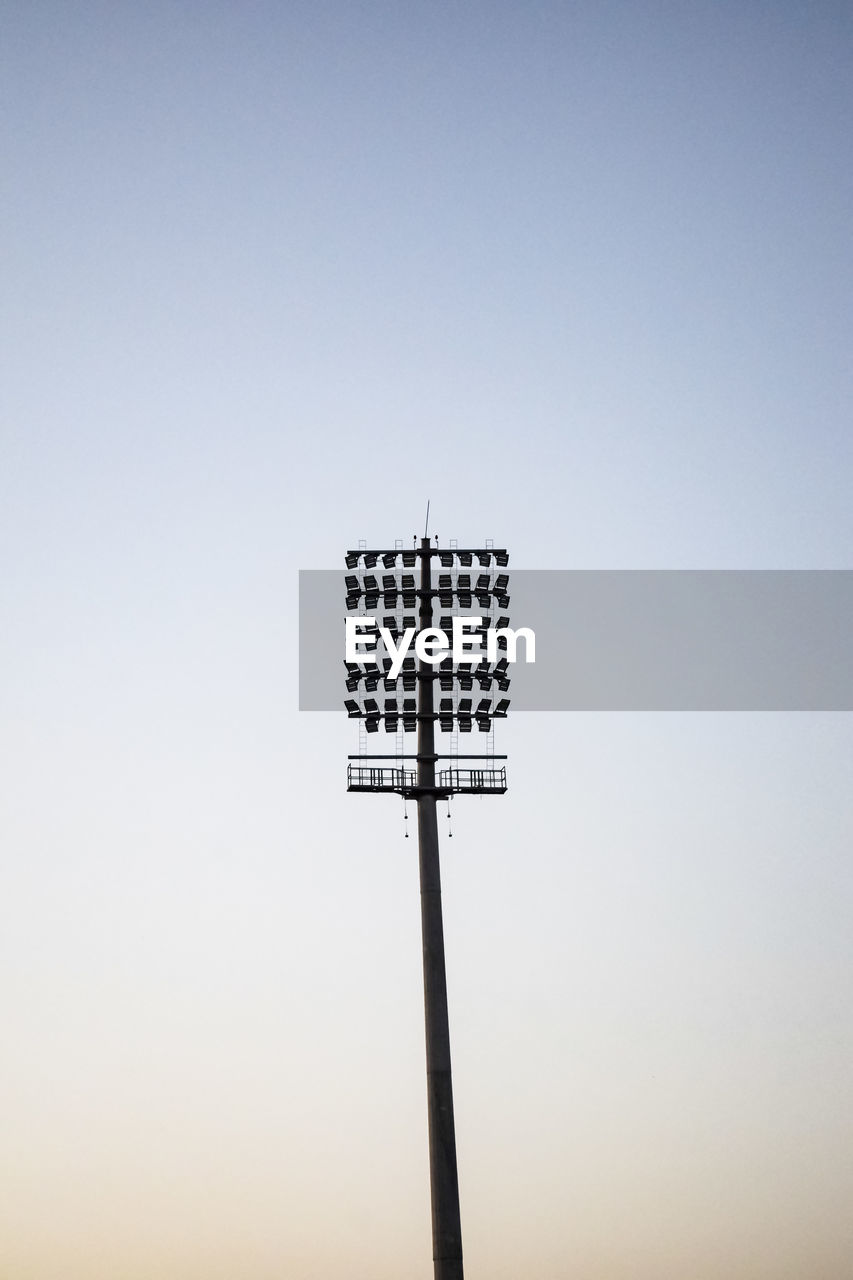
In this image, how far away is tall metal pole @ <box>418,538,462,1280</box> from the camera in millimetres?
45438

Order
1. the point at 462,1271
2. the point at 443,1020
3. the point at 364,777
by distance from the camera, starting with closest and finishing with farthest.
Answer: the point at 462,1271 < the point at 443,1020 < the point at 364,777

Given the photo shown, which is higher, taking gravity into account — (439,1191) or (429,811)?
(429,811)

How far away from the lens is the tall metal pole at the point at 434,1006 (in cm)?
4544

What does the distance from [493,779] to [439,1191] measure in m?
12.7

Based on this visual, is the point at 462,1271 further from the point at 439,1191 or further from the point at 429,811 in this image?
the point at 429,811

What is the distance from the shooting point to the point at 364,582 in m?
52.8

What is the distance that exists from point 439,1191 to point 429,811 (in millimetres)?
11560

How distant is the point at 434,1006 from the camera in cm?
4853

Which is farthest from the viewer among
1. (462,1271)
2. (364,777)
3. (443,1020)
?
(364,777)

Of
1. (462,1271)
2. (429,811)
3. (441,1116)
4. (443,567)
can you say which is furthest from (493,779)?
(462,1271)

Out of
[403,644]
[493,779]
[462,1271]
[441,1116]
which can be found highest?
[403,644]

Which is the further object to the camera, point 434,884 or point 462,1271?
point 434,884

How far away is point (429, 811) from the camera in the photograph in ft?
170

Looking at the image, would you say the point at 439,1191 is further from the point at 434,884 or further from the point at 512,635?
the point at 512,635
